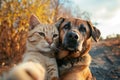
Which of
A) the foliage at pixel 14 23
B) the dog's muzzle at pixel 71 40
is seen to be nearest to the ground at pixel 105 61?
the foliage at pixel 14 23

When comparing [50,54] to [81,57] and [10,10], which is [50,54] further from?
[10,10]

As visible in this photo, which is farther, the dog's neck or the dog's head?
the dog's neck

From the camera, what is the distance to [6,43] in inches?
570

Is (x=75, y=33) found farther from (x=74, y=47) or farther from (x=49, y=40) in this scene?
(x=49, y=40)

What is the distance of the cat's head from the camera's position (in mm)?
4652

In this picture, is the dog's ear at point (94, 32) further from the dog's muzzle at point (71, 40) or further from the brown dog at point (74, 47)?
the dog's muzzle at point (71, 40)

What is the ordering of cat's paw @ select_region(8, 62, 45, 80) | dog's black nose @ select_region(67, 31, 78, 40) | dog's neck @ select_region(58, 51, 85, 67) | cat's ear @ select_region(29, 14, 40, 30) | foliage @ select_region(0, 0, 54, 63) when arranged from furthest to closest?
foliage @ select_region(0, 0, 54, 63) → dog's neck @ select_region(58, 51, 85, 67) → dog's black nose @ select_region(67, 31, 78, 40) → cat's ear @ select_region(29, 14, 40, 30) → cat's paw @ select_region(8, 62, 45, 80)

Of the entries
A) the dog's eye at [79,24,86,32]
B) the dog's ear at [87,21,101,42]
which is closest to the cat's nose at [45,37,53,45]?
the dog's eye at [79,24,86,32]

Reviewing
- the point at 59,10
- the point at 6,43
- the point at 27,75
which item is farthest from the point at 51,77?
the point at 59,10

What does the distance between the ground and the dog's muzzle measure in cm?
576

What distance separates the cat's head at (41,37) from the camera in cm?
465

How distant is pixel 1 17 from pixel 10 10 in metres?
0.46

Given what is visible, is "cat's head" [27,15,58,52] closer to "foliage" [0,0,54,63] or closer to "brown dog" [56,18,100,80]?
"brown dog" [56,18,100,80]

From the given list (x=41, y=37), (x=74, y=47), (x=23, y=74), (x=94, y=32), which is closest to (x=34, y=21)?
(x=41, y=37)
